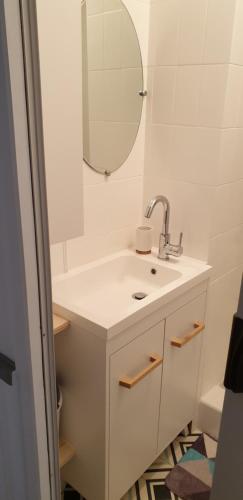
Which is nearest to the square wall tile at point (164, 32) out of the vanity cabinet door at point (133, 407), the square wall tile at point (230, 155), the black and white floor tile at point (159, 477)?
the square wall tile at point (230, 155)

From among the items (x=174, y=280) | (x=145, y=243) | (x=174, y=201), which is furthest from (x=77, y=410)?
(x=174, y=201)

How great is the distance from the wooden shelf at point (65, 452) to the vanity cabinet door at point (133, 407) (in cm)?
16

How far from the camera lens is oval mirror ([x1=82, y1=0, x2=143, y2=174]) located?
4.51 ft

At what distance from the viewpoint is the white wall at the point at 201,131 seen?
54.4 inches

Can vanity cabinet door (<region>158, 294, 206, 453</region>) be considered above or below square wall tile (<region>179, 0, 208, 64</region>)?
below

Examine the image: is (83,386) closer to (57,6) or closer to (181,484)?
(181,484)

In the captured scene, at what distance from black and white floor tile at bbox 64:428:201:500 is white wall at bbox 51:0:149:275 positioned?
3.06 ft

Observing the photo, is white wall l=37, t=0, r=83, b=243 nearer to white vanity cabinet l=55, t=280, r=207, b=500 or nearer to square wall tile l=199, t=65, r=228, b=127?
white vanity cabinet l=55, t=280, r=207, b=500

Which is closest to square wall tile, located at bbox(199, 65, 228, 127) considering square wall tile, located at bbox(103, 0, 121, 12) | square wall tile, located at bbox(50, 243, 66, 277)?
square wall tile, located at bbox(103, 0, 121, 12)

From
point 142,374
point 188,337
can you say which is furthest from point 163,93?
point 142,374

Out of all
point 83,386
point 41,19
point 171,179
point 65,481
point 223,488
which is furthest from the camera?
point 171,179

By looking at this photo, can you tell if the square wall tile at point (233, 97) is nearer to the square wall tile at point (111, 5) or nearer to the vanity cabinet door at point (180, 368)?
the square wall tile at point (111, 5)

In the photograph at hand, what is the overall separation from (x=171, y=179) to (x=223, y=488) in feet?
3.99

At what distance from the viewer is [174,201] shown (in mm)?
1659
